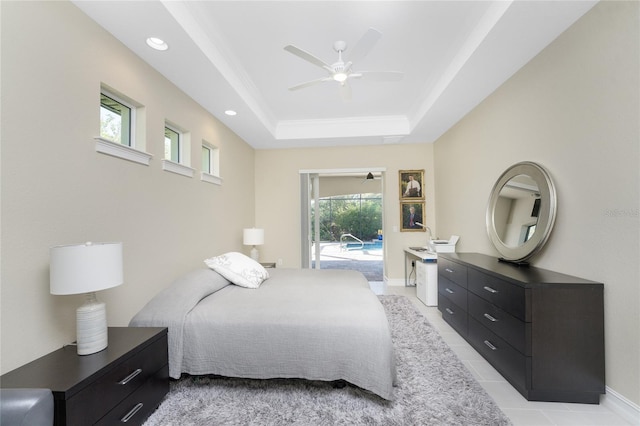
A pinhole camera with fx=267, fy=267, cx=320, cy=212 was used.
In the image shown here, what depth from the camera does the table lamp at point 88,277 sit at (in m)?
1.32

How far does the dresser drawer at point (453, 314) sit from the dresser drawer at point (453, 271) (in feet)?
0.87

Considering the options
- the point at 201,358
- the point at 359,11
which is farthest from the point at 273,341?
the point at 359,11

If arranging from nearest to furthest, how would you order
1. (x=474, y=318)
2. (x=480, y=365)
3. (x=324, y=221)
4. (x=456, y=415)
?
(x=456, y=415) < (x=480, y=365) < (x=474, y=318) < (x=324, y=221)

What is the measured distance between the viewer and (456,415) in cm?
168

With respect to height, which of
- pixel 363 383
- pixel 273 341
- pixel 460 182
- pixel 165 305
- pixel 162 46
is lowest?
pixel 363 383

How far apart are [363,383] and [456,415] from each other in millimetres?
612

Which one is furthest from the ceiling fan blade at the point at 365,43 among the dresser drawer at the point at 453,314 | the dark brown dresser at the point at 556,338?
the dresser drawer at the point at 453,314

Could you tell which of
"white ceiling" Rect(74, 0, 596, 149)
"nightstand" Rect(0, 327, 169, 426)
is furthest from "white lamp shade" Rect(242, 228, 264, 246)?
"nightstand" Rect(0, 327, 169, 426)

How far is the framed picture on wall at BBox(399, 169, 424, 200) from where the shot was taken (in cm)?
504

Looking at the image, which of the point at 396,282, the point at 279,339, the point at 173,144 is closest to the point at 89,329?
the point at 279,339

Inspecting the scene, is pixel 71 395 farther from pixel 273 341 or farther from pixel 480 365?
pixel 480 365

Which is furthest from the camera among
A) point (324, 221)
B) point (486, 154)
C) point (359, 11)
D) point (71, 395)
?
point (324, 221)

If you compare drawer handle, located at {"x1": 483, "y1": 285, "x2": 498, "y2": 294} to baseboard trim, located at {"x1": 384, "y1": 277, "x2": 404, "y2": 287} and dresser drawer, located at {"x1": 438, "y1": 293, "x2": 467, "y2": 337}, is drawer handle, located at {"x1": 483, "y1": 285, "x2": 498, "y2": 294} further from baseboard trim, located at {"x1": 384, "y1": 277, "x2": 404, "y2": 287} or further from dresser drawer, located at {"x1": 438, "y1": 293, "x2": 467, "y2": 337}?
baseboard trim, located at {"x1": 384, "y1": 277, "x2": 404, "y2": 287}

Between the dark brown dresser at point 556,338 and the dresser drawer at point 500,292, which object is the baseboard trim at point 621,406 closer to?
the dark brown dresser at point 556,338
